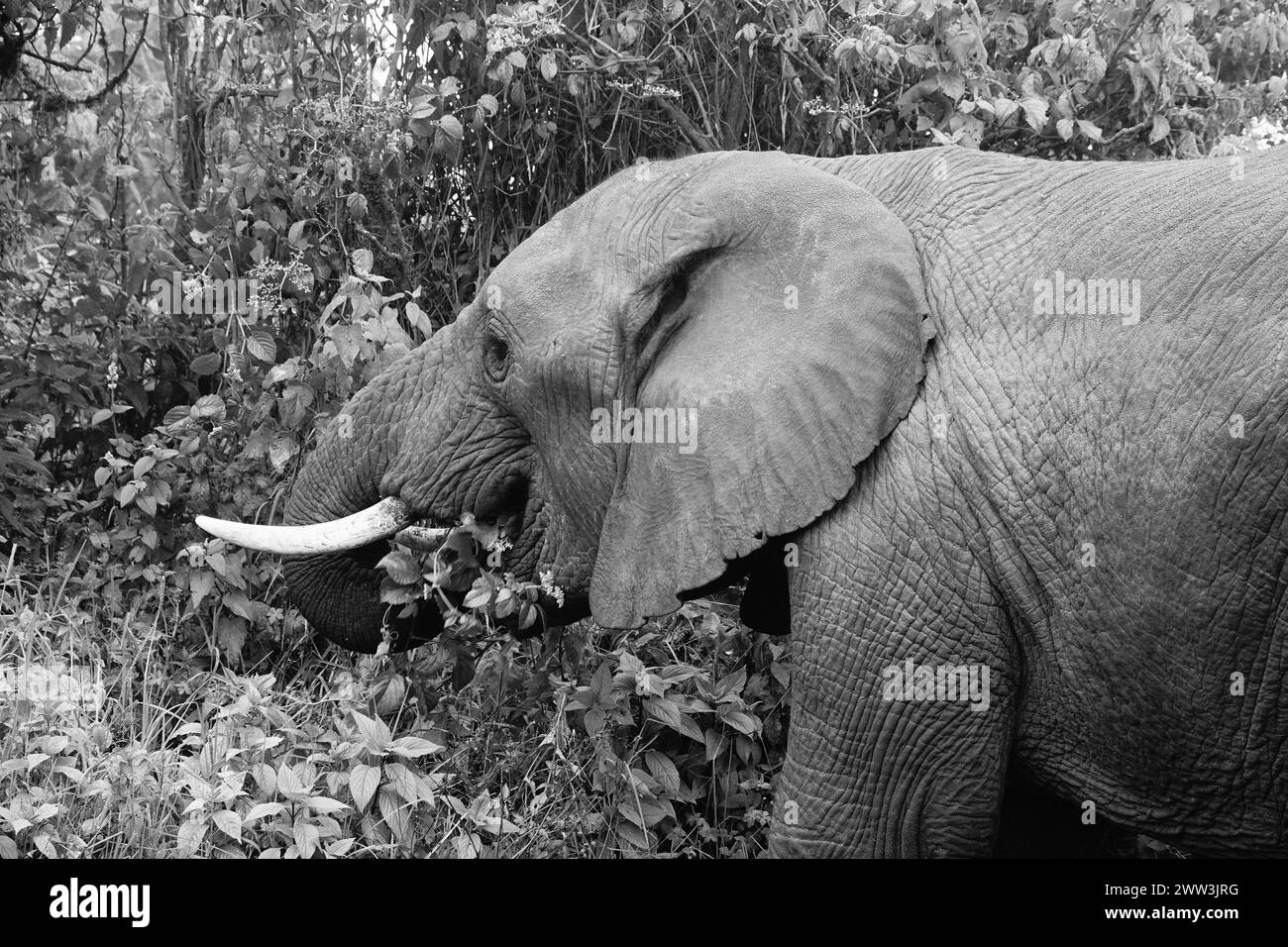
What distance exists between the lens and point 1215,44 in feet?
24.5

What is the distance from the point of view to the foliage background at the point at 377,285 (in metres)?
5.11

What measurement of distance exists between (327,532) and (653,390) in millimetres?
1261

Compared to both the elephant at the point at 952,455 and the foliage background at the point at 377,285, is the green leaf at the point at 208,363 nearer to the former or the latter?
the foliage background at the point at 377,285

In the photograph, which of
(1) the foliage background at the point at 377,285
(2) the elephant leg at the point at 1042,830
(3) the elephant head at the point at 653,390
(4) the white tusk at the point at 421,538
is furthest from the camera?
(1) the foliage background at the point at 377,285

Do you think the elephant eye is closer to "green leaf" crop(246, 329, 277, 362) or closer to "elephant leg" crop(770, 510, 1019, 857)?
"elephant leg" crop(770, 510, 1019, 857)

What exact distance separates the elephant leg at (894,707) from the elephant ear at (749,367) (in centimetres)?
23

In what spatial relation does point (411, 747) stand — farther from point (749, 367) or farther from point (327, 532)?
point (749, 367)

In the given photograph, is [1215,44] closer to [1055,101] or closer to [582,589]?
[1055,101]

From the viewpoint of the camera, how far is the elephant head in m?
3.86

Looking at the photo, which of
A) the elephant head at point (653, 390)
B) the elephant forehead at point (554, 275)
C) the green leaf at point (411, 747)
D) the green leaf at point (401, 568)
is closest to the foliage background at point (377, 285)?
the green leaf at point (411, 747)

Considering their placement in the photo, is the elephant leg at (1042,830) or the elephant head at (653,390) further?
the elephant leg at (1042,830)

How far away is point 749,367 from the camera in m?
3.93
